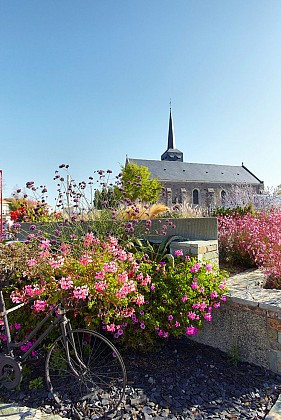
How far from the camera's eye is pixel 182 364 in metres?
2.51

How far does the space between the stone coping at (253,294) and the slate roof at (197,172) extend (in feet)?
113

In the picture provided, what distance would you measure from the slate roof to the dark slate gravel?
117 ft

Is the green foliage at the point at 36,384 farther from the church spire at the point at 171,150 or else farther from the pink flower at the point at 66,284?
the church spire at the point at 171,150

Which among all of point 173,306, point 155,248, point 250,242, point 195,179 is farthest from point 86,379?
point 195,179

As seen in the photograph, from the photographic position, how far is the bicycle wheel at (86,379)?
1.95 metres

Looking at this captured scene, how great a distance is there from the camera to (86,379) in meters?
2.05

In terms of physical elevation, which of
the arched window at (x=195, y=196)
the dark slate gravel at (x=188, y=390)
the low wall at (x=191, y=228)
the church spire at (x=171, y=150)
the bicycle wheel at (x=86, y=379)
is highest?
the church spire at (x=171, y=150)

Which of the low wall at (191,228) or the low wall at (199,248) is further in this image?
the low wall at (191,228)

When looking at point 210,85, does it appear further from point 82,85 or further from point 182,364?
point 182,364

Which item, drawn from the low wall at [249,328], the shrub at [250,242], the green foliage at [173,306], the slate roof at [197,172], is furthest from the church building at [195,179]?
the green foliage at [173,306]

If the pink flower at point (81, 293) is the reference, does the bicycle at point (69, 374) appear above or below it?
below

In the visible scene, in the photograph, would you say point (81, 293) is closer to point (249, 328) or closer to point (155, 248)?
point (249, 328)

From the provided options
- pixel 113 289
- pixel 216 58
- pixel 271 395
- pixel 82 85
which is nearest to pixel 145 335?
pixel 113 289

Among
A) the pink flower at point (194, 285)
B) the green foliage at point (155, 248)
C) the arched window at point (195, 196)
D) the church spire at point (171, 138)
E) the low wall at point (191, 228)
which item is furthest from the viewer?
the church spire at point (171, 138)
